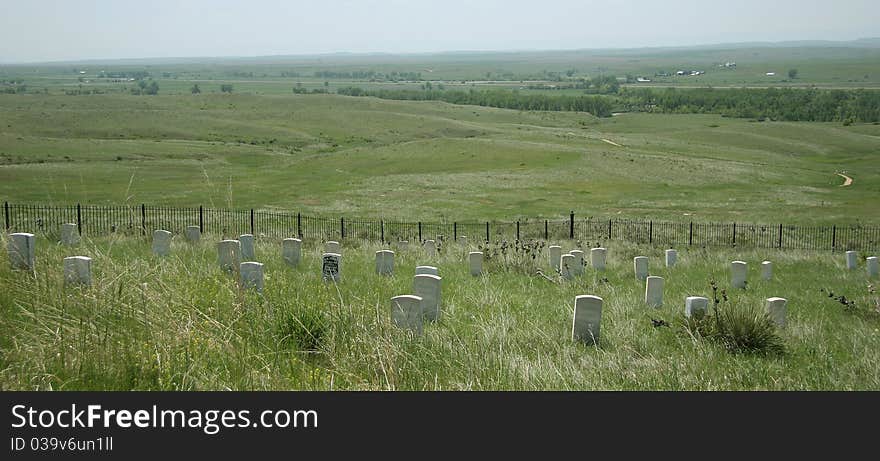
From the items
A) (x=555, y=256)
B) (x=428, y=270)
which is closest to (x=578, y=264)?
(x=555, y=256)

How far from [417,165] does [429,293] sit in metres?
57.4

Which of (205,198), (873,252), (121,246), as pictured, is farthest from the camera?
(205,198)

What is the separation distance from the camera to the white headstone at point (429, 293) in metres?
9.20

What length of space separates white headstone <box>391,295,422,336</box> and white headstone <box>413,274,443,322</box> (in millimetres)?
1297

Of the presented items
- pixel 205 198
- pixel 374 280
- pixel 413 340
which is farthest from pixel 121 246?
pixel 205 198

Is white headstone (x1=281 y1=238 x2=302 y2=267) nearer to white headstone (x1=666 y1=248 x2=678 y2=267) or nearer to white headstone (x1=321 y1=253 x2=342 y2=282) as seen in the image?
white headstone (x1=321 y1=253 x2=342 y2=282)

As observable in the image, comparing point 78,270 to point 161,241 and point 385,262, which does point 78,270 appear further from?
point 385,262

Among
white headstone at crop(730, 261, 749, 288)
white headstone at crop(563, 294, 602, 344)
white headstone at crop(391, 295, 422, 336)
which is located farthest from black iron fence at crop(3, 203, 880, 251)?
white headstone at crop(391, 295, 422, 336)

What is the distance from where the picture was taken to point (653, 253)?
26156 millimetres

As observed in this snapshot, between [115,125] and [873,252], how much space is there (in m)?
83.9

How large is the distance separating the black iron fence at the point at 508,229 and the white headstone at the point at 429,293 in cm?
1994

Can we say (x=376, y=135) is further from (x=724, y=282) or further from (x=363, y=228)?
(x=724, y=282)

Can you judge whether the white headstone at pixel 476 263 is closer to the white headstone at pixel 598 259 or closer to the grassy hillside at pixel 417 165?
the white headstone at pixel 598 259
